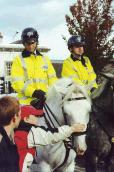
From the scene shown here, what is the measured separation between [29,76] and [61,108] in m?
1.07

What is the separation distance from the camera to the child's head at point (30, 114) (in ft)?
24.0

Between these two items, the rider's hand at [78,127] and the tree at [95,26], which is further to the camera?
the tree at [95,26]

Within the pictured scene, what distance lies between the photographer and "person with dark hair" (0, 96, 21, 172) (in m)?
5.25

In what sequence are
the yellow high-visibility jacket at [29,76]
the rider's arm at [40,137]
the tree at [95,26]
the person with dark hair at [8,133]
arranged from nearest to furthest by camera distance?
the person with dark hair at [8,133] → the rider's arm at [40,137] → the yellow high-visibility jacket at [29,76] → the tree at [95,26]

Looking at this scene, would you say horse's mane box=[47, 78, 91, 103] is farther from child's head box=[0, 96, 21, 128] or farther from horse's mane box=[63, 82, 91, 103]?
child's head box=[0, 96, 21, 128]

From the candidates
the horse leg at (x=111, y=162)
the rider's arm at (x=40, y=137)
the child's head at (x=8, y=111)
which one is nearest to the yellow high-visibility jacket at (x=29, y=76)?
the horse leg at (x=111, y=162)

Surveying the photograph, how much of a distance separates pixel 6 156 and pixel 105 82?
11.7ft

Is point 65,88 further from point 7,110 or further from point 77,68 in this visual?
point 7,110

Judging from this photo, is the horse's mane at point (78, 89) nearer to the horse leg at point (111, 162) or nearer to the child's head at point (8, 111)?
the horse leg at point (111, 162)

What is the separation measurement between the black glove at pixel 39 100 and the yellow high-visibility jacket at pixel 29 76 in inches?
13.4

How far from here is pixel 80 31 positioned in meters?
23.5

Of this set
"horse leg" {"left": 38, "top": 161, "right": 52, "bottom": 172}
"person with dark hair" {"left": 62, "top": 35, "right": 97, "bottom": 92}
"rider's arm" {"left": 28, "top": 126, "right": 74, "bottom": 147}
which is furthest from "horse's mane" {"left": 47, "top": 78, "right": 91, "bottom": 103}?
"person with dark hair" {"left": 62, "top": 35, "right": 97, "bottom": 92}

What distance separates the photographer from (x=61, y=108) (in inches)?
295

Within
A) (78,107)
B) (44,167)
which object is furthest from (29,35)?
(44,167)
